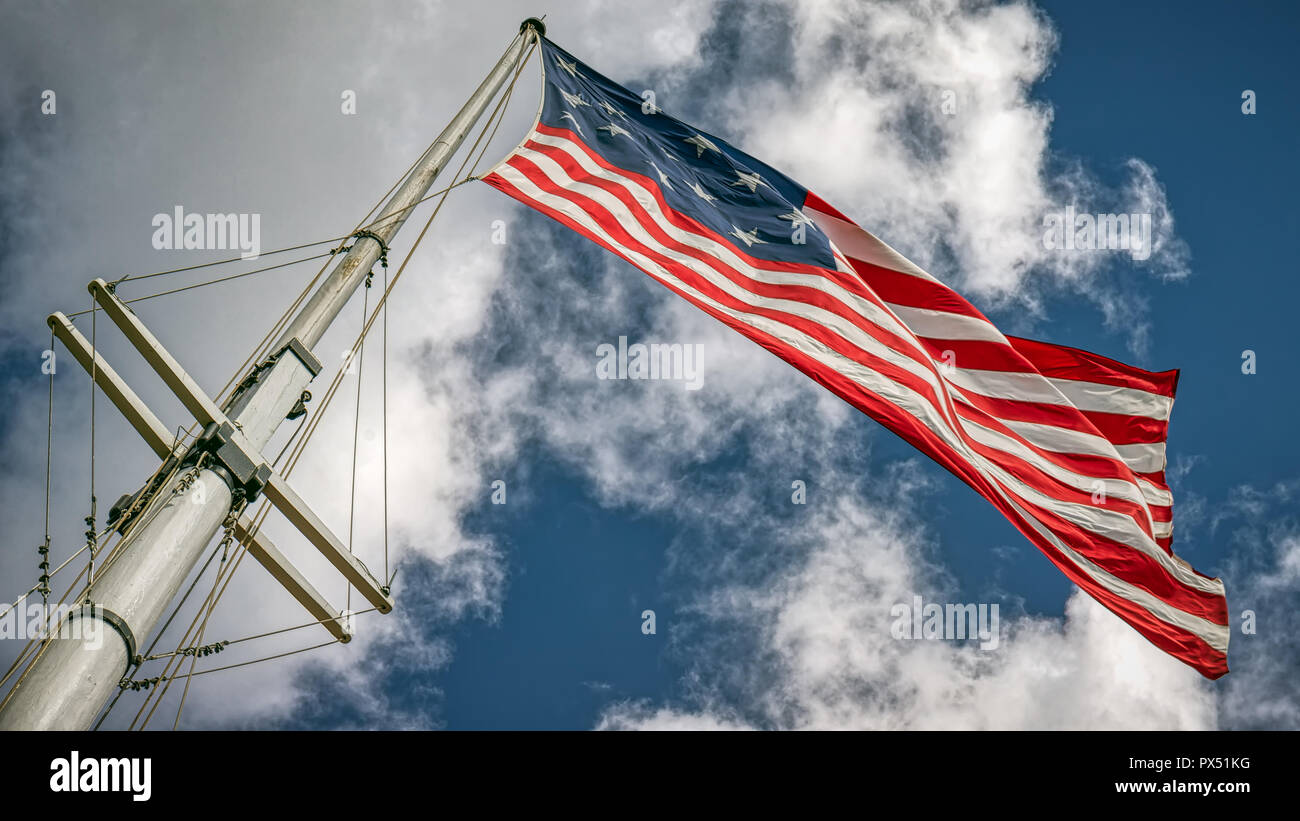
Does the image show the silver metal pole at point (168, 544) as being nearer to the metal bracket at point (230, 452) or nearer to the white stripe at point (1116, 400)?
the metal bracket at point (230, 452)

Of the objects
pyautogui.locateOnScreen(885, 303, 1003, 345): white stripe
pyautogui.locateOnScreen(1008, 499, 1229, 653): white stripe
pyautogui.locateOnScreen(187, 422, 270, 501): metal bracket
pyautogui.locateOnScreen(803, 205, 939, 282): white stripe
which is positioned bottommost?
pyautogui.locateOnScreen(1008, 499, 1229, 653): white stripe

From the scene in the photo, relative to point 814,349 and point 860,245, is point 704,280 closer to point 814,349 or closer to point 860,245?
point 814,349

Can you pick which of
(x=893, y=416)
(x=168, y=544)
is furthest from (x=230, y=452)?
(x=893, y=416)

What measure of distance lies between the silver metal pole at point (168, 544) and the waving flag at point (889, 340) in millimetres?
2036

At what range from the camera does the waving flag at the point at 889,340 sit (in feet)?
34.5

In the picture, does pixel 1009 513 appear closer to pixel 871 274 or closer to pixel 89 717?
pixel 871 274

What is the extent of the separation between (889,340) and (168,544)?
804 cm

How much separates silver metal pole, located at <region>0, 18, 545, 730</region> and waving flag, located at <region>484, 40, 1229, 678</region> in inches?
80.1

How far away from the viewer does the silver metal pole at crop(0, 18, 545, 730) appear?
18.7 ft

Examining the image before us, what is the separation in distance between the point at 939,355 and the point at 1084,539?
2989 millimetres

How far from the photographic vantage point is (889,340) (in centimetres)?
1129

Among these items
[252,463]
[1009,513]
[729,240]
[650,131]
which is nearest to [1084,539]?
[1009,513]

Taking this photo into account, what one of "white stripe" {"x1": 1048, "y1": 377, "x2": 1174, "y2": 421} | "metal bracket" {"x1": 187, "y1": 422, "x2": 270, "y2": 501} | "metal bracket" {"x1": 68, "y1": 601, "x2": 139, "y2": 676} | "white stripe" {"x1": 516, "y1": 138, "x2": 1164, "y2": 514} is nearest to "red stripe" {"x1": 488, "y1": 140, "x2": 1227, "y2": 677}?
"white stripe" {"x1": 516, "y1": 138, "x2": 1164, "y2": 514}

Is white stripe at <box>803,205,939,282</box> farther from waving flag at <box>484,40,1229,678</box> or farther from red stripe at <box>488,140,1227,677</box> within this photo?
red stripe at <box>488,140,1227,677</box>
